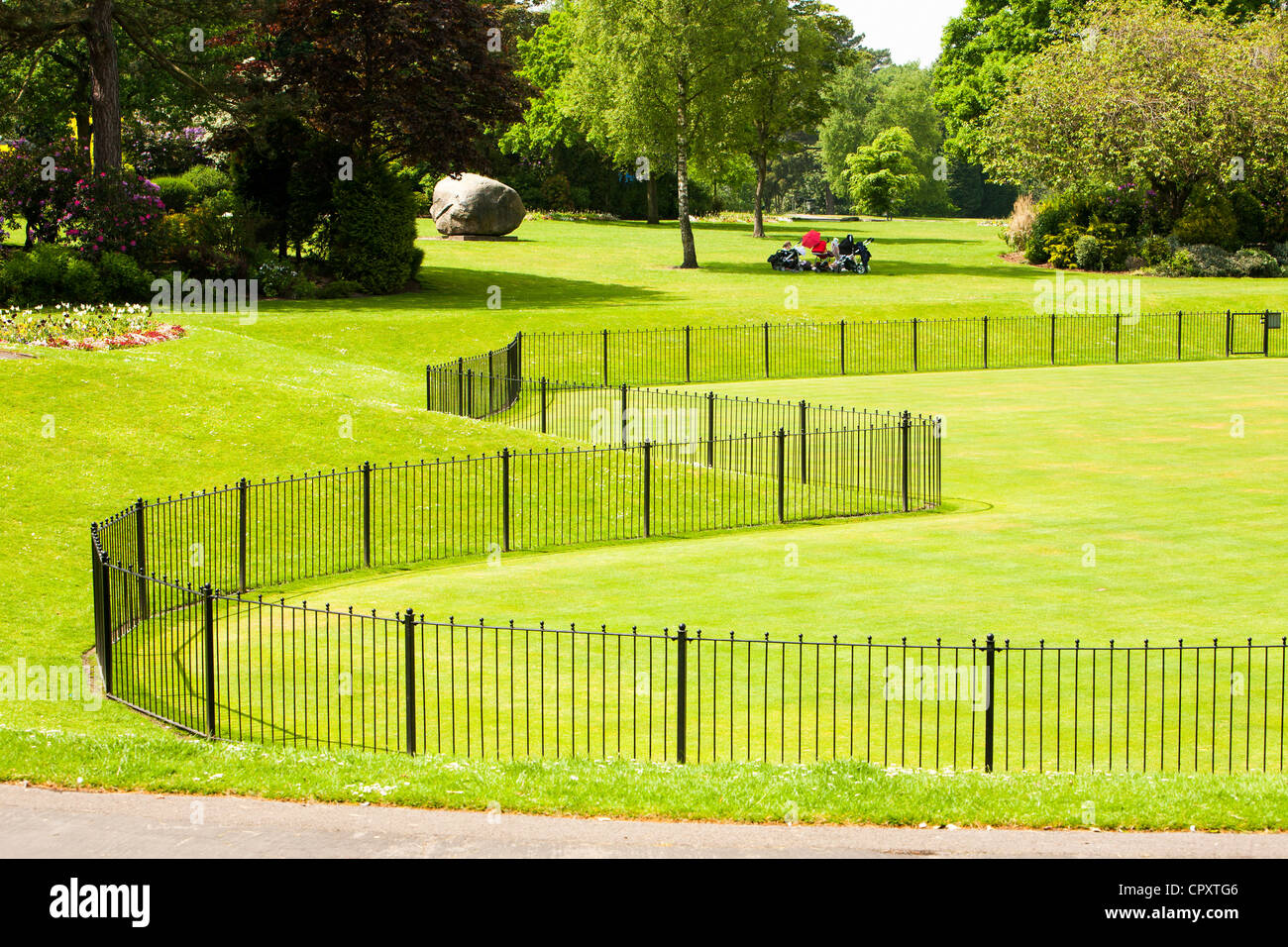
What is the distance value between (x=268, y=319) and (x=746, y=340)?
13126mm

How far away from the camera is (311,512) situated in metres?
21.1

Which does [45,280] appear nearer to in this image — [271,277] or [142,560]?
[271,277]

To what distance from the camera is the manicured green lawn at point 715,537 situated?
35.3 ft

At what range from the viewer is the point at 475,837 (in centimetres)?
970

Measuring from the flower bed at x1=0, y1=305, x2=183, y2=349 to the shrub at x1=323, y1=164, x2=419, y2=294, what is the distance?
11.4 meters

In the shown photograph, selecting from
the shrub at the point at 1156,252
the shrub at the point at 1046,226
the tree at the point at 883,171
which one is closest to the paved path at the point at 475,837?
the shrub at the point at 1156,252

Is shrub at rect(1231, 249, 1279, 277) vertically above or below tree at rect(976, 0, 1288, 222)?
below

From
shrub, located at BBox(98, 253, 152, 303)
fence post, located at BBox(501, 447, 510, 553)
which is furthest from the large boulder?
fence post, located at BBox(501, 447, 510, 553)

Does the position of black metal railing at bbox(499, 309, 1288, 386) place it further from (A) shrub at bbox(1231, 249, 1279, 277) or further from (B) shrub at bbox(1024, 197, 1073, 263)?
(B) shrub at bbox(1024, 197, 1073, 263)

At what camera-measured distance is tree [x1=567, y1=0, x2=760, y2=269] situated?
51938 millimetres

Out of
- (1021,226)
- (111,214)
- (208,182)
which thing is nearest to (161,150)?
(208,182)

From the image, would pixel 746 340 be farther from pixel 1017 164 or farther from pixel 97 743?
pixel 97 743

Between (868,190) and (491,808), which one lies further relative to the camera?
(868,190)

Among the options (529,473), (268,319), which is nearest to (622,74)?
(268,319)
